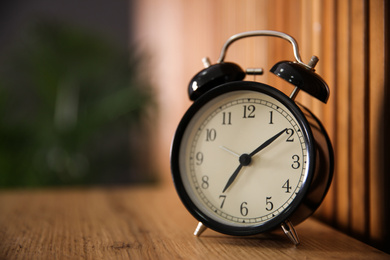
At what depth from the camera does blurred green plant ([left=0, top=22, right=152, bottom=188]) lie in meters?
2.43

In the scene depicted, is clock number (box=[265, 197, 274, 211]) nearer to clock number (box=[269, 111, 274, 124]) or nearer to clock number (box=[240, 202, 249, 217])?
clock number (box=[240, 202, 249, 217])

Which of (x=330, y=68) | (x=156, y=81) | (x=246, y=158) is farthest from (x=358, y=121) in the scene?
(x=156, y=81)

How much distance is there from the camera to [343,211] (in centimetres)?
87

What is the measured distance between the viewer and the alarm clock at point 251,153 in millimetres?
669

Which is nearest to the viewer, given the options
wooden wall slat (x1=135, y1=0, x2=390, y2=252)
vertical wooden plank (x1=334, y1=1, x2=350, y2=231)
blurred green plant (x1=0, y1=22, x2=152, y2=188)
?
wooden wall slat (x1=135, y1=0, x2=390, y2=252)

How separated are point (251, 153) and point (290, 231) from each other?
16cm

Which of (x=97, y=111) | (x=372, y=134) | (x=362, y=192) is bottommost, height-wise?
(x=362, y=192)

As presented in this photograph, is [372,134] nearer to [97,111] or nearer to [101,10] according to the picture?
[97,111]

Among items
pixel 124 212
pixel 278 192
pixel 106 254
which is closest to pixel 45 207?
pixel 124 212

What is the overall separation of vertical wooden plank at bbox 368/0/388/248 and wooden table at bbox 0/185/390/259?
7 centimetres

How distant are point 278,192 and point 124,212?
1.65ft

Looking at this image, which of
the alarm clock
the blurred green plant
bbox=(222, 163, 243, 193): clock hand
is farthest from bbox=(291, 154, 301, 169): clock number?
the blurred green plant

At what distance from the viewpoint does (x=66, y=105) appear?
107 inches

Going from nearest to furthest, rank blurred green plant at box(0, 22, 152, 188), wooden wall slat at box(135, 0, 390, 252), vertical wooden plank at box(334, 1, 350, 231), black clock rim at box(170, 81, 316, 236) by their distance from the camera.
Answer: black clock rim at box(170, 81, 316, 236) < wooden wall slat at box(135, 0, 390, 252) < vertical wooden plank at box(334, 1, 350, 231) < blurred green plant at box(0, 22, 152, 188)
